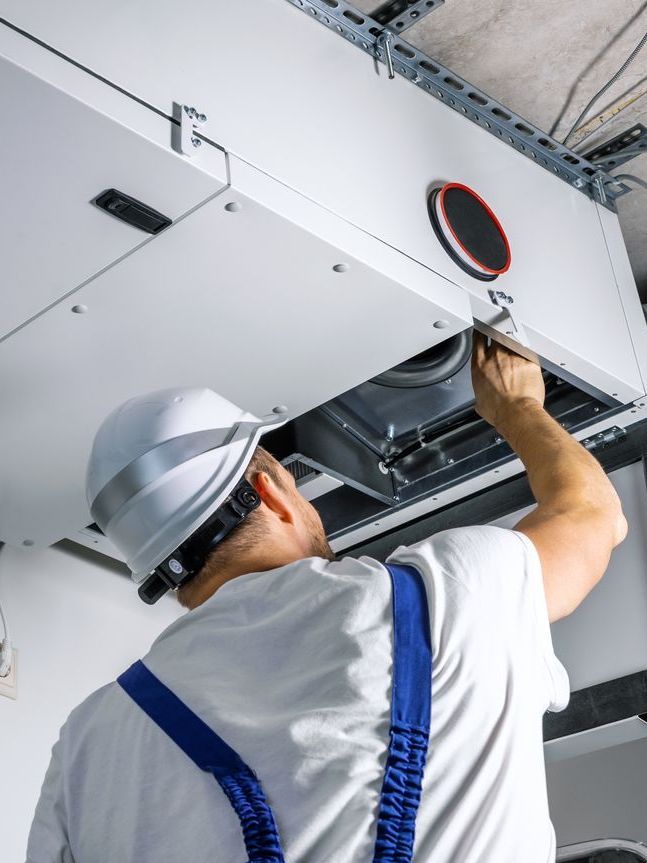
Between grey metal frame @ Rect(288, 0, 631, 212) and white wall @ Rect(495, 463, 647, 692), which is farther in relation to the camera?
white wall @ Rect(495, 463, 647, 692)

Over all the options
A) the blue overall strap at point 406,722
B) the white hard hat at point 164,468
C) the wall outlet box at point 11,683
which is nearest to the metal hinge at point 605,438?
the white hard hat at point 164,468

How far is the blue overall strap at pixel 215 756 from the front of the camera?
981 millimetres

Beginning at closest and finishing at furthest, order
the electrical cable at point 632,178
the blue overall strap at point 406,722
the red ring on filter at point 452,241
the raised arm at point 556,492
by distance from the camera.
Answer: the blue overall strap at point 406,722
the raised arm at point 556,492
the red ring on filter at point 452,241
the electrical cable at point 632,178

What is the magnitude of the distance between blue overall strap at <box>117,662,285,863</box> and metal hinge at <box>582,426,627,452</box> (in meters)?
1.10

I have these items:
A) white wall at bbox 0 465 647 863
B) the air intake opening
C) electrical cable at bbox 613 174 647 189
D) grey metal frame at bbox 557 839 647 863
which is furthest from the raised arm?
grey metal frame at bbox 557 839 647 863

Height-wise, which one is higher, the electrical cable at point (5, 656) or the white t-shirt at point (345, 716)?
the electrical cable at point (5, 656)

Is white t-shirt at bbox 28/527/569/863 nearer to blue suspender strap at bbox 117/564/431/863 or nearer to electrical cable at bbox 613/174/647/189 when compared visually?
blue suspender strap at bbox 117/564/431/863

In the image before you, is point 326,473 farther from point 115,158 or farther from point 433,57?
point 115,158

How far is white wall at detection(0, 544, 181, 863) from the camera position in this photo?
1.97 m

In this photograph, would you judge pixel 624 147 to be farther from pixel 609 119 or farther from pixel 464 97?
pixel 464 97

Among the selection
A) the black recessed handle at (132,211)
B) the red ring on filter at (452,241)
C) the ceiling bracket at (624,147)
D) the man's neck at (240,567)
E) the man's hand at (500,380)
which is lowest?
the man's neck at (240,567)

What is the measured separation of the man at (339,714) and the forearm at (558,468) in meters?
0.04

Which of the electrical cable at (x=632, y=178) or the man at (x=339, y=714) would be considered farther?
the electrical cable at (x=632, y=178)

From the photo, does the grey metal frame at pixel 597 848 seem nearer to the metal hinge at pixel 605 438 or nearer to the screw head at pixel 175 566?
the metal hinge at pixel 605 438
